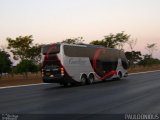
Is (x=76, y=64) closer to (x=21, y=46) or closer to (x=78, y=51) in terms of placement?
(x=78, y=51)

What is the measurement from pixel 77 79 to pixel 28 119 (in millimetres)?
16479

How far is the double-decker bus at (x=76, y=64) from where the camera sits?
2533 centimetres

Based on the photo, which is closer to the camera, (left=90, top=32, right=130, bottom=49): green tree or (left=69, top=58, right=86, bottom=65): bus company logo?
(left=69, top=58, right=86, bottom=65): bus company logo

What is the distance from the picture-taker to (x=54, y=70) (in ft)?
84.0

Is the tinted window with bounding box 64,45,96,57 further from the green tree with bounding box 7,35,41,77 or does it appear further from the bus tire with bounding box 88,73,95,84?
the green tree with bounding box 7,35,41,77

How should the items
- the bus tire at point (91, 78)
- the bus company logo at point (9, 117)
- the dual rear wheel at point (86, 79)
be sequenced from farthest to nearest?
1. the bus tire at point (91, 78)
2. the dual rear wheel at point (86, 79)
3. the bus company logo at point (9, 117)

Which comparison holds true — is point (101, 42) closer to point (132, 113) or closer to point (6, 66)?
point (6, 66)

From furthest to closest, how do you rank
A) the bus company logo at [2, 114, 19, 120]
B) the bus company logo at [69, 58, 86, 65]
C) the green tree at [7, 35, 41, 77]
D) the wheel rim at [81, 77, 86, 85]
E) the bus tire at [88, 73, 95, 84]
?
the green tree at [7, 35, 41, 77] < the bus tire at [88, 73, 95, 84] < the wheel rim at [81, 77, 86, 85] < the bus company logo at [69, 58, 86, 65] < the bus company logo at [2, 114, 19, 120]

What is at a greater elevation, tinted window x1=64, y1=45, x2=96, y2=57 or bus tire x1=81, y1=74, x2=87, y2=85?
tinted window x1=64, y1=45, x2=96, y2=57

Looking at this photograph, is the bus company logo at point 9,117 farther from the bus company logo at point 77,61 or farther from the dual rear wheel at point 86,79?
the dual rear wheel at point 86,79

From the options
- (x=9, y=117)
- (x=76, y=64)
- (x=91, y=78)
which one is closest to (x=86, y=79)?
(x=91, y=78)

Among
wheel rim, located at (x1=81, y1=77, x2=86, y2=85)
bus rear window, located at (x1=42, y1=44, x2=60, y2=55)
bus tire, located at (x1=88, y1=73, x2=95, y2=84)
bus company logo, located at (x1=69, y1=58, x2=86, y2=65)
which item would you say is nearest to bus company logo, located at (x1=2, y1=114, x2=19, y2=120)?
bus rear window, located at (x1=42, y1=44, x2=60, y2=55)

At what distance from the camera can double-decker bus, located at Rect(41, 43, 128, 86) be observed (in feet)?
83.1

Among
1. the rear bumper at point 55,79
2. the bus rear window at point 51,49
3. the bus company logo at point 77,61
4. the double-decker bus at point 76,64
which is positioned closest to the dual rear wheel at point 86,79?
the double-decker bus at point 76,64
